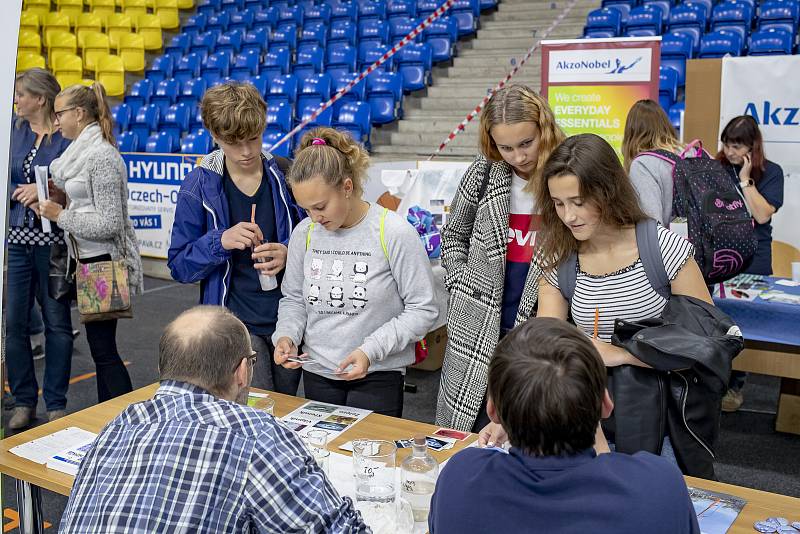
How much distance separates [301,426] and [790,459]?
2470 millimetres

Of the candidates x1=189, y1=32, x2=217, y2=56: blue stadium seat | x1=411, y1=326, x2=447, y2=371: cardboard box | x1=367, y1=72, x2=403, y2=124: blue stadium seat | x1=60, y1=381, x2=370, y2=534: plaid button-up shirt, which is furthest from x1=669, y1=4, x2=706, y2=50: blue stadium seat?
x1=60, y1=381, x2=370, y2=534: plaid button-up shirt

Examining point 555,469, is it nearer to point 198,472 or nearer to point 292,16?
point 198,472

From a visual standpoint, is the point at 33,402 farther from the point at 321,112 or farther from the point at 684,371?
the point at 321,112

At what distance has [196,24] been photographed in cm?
1107

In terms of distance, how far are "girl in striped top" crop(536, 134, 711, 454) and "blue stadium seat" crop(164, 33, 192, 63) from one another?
31.5 ft

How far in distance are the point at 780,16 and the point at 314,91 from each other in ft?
15.1

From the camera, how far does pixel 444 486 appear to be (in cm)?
119

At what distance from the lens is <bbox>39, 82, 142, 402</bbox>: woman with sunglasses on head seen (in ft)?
10.6

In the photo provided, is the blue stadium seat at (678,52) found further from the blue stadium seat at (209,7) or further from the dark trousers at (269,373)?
the blue stadium seat at (209,7)

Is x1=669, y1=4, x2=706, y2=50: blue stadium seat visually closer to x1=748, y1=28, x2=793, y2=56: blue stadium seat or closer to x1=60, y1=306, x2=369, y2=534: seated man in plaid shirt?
x1=748, y1=28, x2=793, y2=56: blue stadium seat

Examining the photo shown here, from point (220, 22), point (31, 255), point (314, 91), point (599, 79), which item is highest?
point (220, 22)

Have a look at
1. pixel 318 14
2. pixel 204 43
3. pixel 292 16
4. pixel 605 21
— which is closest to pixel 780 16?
pixel 605 21

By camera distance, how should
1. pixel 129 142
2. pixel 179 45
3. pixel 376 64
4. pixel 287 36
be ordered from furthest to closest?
pixel 179 45 < pixel 287 36 < pixel 129 142 < pixel 376 64

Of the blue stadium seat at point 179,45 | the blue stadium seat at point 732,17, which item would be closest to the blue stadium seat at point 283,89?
the blue stadium seat at point 179,45
